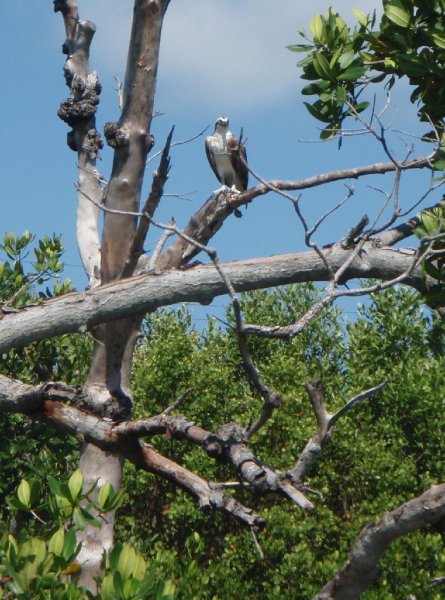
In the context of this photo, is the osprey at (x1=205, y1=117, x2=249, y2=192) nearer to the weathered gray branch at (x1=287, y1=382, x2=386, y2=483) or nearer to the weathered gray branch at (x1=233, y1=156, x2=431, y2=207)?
the weathered gray branch at (x1=233, y1=156, x2=431, y2=207)

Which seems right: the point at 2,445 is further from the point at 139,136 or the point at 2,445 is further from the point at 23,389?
the point at 139,136

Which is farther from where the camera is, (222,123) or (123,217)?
(222,123)

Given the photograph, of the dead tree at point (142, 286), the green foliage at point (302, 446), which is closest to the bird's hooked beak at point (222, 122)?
the green foliage at point (302, 446)

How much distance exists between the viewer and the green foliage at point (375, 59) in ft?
17.4

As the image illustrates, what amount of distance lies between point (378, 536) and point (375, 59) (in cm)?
258

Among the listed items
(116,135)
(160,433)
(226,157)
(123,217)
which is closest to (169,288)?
(160,433)

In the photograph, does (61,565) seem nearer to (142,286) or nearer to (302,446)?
(142,286)

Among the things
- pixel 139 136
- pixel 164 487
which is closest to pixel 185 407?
pixel 164 487

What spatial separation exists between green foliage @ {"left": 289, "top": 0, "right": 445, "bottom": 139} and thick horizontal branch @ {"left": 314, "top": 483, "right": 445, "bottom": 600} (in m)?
1.76

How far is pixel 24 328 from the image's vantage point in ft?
18.5

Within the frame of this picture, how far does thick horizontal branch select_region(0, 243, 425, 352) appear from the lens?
5.68m

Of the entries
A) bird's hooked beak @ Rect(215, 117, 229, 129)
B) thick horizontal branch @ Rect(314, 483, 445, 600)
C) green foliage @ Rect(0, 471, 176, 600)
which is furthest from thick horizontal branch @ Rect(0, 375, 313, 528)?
bird's hooked beak @ Rect(215, 117, 229, 129)

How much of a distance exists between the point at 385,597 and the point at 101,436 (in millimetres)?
5193

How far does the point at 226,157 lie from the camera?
1004 cm
